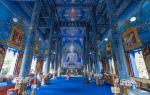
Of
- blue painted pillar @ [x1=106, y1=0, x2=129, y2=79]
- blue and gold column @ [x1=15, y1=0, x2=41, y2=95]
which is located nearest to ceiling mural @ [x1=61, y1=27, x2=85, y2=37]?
blue and gold column @ [x1=15, y1=0, x2=41, y2=95]

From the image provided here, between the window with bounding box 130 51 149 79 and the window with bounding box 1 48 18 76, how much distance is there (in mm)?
11521

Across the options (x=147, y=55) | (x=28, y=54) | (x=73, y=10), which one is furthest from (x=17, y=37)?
(x=147, y=55)

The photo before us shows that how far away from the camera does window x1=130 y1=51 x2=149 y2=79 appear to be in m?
9.22

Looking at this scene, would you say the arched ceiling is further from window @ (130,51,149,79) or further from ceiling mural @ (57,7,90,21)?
window @ (130,51,149,79)

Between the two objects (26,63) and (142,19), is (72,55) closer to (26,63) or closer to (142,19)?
(26,63)

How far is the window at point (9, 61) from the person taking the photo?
1026 centimetres

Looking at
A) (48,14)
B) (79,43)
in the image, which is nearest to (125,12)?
(48,14)

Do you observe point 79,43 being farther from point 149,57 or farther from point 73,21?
point 149,57

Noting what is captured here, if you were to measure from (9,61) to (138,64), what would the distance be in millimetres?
12087

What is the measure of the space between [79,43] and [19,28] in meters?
28.3

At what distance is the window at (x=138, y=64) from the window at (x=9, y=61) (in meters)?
11.5

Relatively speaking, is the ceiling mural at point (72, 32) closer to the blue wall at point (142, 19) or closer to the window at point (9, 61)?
the window at point (9, 61)

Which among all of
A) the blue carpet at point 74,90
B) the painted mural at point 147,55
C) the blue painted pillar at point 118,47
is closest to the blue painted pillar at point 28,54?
the blue carpet at point 74,90

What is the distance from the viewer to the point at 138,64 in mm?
10078
